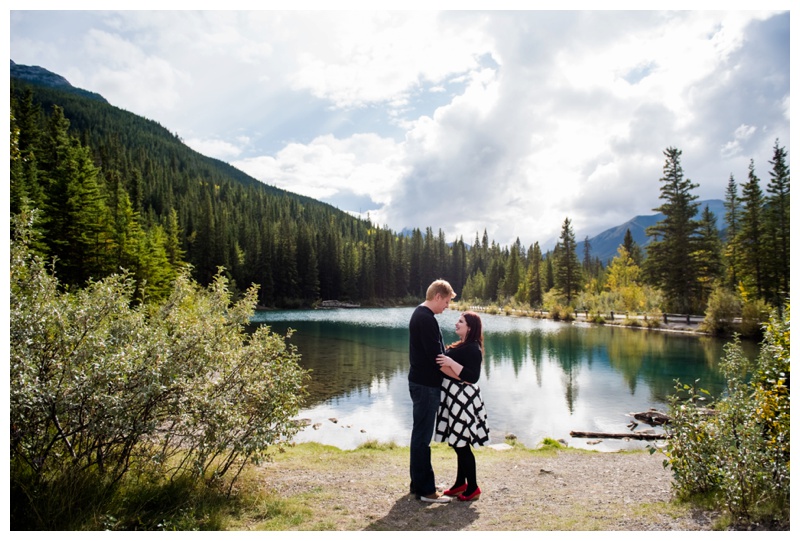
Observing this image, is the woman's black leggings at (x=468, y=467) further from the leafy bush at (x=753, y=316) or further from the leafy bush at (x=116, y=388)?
the leafy bush at (x=753, y=316)

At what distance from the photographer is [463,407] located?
5.19 meters

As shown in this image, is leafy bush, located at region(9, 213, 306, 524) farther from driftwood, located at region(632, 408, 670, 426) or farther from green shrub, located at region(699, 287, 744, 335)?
green shrub, located at region(699, 287, 744, 335)

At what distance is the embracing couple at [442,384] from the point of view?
16.9ft

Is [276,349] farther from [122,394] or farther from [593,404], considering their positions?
[593,404]

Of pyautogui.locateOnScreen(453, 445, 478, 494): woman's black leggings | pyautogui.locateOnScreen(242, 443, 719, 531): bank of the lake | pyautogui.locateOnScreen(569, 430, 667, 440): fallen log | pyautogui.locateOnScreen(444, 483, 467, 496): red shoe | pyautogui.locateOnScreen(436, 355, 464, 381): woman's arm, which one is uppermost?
pyautogui.locateOnScreen(436, 355, 464, 381): woman's arm

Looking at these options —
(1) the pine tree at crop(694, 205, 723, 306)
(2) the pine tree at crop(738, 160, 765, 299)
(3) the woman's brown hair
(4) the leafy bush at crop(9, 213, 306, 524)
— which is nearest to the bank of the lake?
(4) the leafy bush at crop(9, 213, 306, 524)

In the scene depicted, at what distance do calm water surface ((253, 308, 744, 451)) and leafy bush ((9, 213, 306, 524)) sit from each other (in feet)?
22.9

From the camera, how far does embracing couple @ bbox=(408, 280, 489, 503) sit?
5.14 metres

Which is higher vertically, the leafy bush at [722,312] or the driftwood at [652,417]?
the leafy bush at [722,312]

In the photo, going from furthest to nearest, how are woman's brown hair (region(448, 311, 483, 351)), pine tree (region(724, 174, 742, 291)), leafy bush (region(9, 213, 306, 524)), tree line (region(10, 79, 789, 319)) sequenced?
1. pine tree (region(724, 174, 742, 291))
2. tree line (region(10, 79, 789, 319))
3. woman's brown hair (region(448, 311, 483, 351))
4. leafy bush (region(9, 213, 306, 524))

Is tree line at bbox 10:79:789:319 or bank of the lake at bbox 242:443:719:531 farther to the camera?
tree line at bbox 10:79:789:319

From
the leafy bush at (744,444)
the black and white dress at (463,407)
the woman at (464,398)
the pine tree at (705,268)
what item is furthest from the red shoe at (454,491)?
the pine tree at (705,268)

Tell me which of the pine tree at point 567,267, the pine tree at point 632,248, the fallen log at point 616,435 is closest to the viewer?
the fallen log at point 616,435

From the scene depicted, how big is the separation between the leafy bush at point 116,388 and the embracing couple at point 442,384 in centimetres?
164
